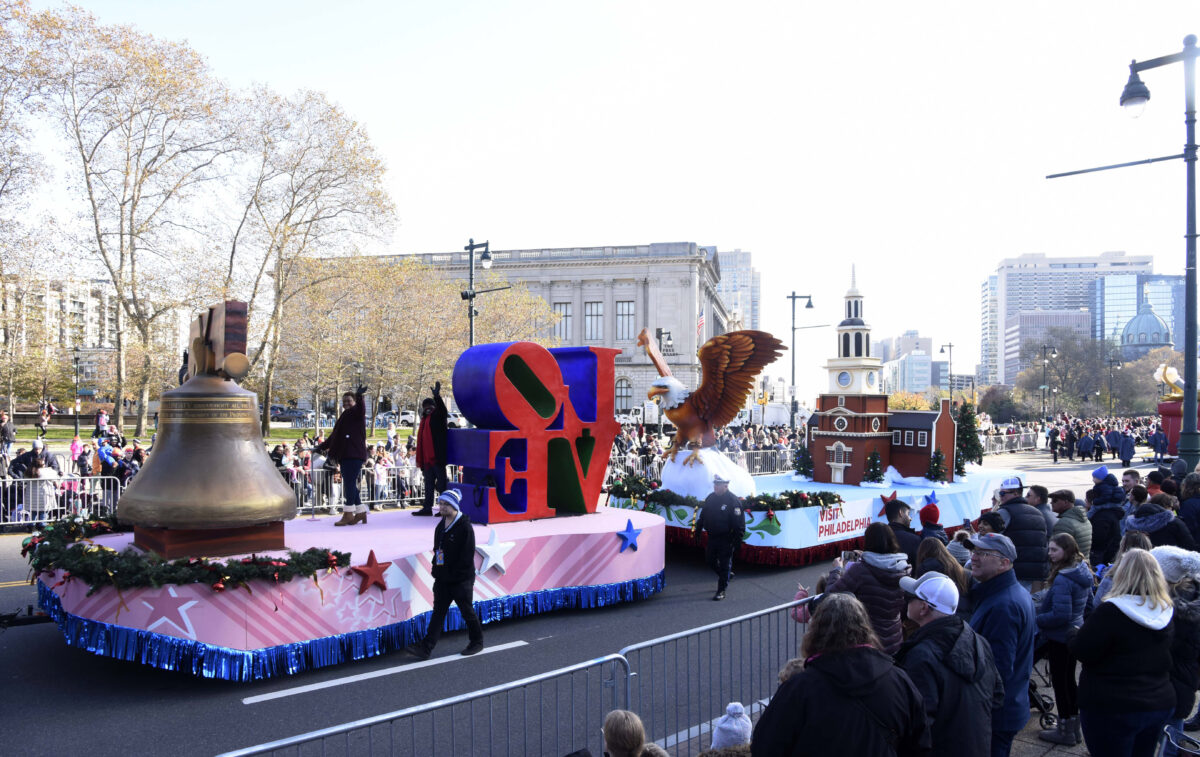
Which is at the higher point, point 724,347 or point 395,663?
point 724,347

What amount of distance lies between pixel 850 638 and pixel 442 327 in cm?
3507

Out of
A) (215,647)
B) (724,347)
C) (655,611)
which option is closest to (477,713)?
(215,647)

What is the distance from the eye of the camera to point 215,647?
618 centimetres

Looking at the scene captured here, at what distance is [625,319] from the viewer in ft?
227

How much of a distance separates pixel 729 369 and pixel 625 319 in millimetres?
57123

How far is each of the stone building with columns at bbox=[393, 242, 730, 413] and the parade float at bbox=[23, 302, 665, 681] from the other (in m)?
56.5

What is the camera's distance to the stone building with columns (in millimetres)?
66812

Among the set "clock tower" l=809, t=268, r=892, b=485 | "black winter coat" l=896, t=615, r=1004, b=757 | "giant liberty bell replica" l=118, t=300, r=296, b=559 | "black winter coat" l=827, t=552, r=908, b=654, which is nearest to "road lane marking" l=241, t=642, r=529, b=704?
"giant liberty bell replica" l=118, t=300, r=296, b=559

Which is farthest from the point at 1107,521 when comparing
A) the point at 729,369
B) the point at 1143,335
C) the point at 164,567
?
the point at 1143,335

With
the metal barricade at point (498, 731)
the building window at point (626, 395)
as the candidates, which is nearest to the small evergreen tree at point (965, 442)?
the metal barricade at point (498, 731)

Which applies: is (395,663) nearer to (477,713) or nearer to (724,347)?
(477,713)

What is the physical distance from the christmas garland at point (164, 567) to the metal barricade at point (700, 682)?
2.92 meters

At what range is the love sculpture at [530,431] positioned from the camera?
31.1ft

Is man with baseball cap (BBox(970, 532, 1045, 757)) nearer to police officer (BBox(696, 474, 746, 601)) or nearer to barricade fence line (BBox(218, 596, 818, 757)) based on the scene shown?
barricade fence line (BBox(218, 596, 818, 757))
